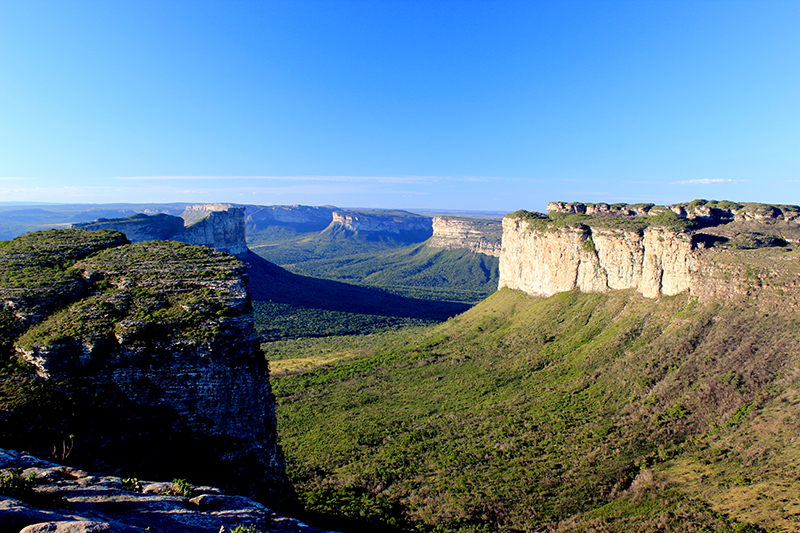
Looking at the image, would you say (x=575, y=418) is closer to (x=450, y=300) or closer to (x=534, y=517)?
(x=534, y=517)

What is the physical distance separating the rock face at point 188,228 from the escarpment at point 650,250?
7345 centimetres

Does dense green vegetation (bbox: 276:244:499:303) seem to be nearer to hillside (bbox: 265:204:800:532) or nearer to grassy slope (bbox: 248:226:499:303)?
grassy slope (bbox: 248:226:499:303)

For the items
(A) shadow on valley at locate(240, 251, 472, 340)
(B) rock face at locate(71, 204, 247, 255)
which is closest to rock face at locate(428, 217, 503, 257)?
(A) shadow on valley at locate(240, 251, 472, 340)

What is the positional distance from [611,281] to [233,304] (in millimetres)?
48567

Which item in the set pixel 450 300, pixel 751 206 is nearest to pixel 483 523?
pixel 751 206

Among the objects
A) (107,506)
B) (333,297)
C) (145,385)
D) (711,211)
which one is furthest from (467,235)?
(107,506)

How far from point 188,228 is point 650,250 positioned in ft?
315

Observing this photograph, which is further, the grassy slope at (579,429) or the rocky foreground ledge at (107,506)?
the grassy slope at (579,429)

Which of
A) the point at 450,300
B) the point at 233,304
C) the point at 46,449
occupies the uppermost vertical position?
the point at 233,304

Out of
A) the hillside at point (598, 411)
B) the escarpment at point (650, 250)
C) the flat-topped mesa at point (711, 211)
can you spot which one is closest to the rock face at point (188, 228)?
the hillside at point (598, 411)

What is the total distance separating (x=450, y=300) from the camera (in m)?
120

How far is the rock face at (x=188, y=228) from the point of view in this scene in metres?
92.5

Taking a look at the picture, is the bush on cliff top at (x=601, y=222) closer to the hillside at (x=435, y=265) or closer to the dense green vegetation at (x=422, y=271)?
the hillside at (x=435, y=265)

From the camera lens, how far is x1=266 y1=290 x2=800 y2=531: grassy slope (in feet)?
78.0
